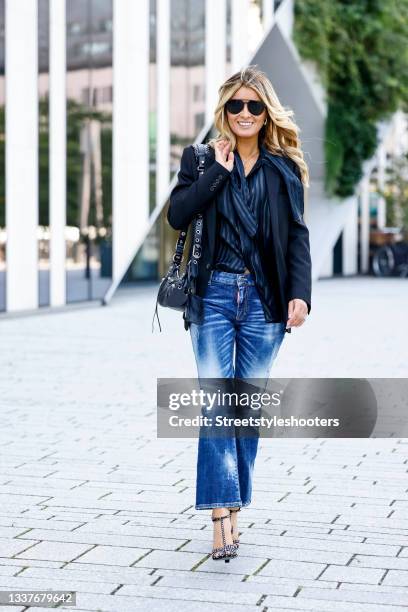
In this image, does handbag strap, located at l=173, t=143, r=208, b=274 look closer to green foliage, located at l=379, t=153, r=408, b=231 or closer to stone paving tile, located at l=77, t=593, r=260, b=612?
stone paving tile, located at l=77, t=593, r=260, b=612

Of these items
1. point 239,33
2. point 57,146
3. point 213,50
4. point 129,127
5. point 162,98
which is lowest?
point 57,146

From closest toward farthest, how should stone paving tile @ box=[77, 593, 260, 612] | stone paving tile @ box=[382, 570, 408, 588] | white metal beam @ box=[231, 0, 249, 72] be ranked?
stone paving tile @ box=[77, 593, 260, 612]
stone paving tile @ box=[382, 570, 408, 588]
white metal beam @ box=[231, 0, 249, 72]

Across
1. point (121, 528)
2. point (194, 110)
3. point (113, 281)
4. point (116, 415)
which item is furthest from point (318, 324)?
point (121, 528)

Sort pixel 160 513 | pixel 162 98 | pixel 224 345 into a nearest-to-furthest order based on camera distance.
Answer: pixel 224 345
pixel 160 513
pixel 162 98

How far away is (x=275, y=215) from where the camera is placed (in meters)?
4.73

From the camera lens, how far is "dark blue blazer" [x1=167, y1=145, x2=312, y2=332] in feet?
15.3

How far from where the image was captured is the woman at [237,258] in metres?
4.71

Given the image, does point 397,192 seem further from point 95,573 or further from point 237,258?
point 95,573

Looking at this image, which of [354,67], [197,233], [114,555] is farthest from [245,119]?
[354,67]

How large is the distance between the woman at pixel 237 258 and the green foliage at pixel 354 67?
20.6 m

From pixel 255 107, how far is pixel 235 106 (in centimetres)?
8

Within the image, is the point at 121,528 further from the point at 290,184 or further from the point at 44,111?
the point at 44,111

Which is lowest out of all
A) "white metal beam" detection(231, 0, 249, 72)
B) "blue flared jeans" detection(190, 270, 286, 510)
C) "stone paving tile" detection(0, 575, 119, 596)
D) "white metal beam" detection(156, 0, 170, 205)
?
"stone paving tile" detection(0, 575, 119, 596)

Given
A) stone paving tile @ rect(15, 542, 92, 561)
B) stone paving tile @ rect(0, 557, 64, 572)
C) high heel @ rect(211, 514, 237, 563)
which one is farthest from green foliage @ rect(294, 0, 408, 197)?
stone paving tile @ rect(0, 557, 64, 572)
